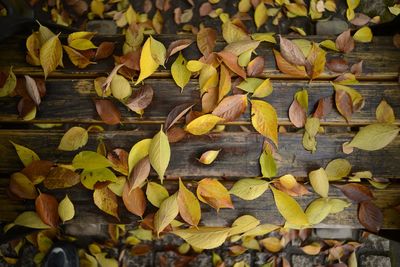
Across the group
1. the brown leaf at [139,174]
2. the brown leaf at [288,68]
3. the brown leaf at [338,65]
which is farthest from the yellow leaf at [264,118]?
the brown leaf at [139,174]

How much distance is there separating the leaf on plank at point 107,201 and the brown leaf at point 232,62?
1.83 feet

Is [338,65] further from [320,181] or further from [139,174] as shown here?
[139,174]

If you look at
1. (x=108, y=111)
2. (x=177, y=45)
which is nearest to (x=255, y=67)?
(x=177, y=45)

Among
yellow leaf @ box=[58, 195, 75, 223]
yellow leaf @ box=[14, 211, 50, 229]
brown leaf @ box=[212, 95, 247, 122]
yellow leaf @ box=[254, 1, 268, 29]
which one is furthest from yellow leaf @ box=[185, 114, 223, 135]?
yellow leaf @ box=[254, 1, 268, 29]

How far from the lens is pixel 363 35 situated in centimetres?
135

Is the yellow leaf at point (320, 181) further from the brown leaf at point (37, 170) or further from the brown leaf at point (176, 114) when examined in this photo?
the brown leaf at point (37, 170)

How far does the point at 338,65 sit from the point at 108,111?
773mm

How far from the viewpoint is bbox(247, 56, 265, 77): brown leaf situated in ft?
4.19

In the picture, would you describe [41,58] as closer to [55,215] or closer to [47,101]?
[47,101]

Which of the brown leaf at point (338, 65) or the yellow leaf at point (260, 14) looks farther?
the yellow leaf at point (260, 14)

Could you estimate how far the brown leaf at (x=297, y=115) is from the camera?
125 centimetres

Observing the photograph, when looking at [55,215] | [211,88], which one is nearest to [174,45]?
[211,88]

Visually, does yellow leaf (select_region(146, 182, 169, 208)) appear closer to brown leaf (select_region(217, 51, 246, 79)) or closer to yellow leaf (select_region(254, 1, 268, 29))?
brown leaf (select_region(217, 51, 246, 79))

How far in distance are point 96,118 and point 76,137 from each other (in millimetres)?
89
